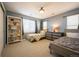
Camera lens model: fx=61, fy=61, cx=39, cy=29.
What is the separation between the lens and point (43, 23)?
730 cm

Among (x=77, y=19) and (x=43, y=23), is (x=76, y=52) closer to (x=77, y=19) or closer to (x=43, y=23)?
(x=77, y=19)

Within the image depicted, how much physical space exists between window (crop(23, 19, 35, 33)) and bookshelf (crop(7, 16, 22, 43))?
1.11 metres

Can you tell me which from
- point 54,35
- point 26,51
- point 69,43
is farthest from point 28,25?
point 69,43

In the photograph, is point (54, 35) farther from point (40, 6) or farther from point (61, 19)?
point (40, 6)

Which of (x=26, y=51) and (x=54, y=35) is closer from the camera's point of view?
(x=26, y=51)

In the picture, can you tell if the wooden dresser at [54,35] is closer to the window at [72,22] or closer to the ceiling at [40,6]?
the window at [72,22]

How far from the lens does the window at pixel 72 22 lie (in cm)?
415

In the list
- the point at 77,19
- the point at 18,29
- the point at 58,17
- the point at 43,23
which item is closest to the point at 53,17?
the point at 58,17

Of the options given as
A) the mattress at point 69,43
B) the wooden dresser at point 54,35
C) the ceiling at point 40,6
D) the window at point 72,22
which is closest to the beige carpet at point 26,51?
the mattress at point 69,43

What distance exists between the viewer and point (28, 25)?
6203 mm

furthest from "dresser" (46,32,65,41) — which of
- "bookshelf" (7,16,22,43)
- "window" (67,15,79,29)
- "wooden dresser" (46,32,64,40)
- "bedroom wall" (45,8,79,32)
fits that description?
"bookshelf" (7,16,22,43)

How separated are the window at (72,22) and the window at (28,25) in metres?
3.57

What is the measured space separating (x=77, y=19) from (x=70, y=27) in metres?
0.72

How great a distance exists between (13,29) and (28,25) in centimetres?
191
